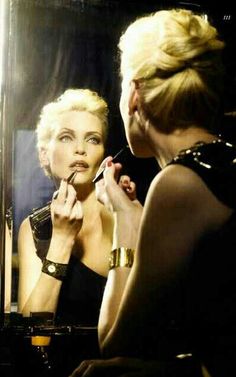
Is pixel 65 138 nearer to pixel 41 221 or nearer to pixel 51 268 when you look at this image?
pixel 41 221

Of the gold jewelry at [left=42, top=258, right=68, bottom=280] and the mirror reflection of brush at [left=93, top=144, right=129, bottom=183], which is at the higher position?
the mirror reflection of brush at [left=93, top=144, right=129, bottom=183]

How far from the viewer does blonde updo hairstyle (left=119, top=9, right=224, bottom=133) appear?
61.0 inches

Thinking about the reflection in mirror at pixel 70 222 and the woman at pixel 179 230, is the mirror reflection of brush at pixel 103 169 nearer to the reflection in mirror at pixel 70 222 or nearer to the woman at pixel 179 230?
the reflection in mirror at pixel 70 222

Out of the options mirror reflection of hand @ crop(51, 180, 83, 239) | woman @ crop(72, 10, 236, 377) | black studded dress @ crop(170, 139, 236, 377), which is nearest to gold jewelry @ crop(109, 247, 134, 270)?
woman @ crop(72, 10, 236, 377)

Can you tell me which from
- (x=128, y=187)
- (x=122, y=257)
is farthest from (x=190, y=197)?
(x=128, y=187)

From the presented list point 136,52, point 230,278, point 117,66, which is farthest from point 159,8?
point 230,278

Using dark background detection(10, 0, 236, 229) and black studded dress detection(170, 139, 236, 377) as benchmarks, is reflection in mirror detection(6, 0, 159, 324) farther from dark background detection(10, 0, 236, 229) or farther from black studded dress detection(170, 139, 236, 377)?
black studded dress detection(170, 139, 236, 377)

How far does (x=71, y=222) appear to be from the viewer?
6.63 feet

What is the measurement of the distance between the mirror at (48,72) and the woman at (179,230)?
1.46 ft

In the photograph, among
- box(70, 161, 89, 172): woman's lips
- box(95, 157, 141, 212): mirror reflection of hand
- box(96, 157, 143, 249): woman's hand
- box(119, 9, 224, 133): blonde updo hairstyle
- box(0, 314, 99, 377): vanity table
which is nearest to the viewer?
box(119, 9, 224, 133): blonde updo hairstyle

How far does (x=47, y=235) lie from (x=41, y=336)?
0.38 metres

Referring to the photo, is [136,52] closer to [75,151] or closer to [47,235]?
[75,151]

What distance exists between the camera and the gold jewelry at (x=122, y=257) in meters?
1.62

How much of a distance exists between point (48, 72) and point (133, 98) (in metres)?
0.51
